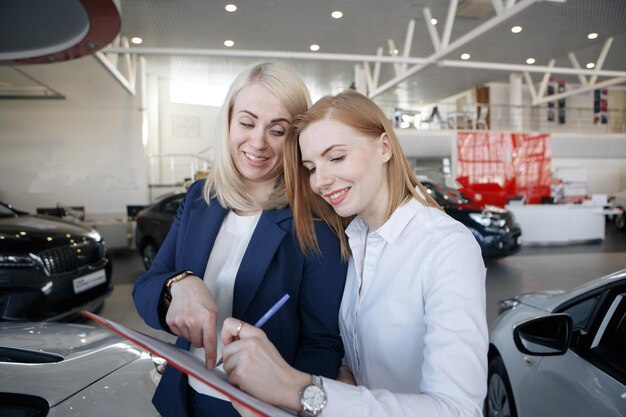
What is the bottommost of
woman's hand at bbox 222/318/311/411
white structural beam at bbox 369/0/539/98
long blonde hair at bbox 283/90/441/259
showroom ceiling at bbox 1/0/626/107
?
woman's hand at bbox 222/318/311/411

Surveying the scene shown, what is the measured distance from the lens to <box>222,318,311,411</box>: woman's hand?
649 mm

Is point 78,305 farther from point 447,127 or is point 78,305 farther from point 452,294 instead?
point 447,127

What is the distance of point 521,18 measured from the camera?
10984mm

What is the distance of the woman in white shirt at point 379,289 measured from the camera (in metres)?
0.69

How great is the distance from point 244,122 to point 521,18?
1225 cm

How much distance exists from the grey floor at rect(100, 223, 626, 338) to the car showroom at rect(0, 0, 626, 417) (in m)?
0.05

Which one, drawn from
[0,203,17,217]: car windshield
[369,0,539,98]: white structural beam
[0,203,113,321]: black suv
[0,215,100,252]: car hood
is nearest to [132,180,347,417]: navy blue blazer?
[0,203,113,321]: black suv

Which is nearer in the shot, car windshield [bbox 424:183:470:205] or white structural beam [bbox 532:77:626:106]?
car windshield [bbox 424:183:470:205]

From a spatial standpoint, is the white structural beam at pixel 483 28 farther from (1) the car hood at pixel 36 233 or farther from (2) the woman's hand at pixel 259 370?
(2) the woman's hand at pixel 259 370

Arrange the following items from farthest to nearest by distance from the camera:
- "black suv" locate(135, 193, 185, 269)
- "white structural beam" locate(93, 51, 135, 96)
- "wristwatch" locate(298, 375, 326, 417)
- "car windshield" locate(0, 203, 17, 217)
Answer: "white structural beam" locate(93, 51, 135, 96) → "black suv" locate(135, 193, 185, 269) → "car windshield" locate(0, 203, 17, 217) → "wristwatch" locate(298, 375, 326, 417)

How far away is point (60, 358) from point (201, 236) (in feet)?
2.26

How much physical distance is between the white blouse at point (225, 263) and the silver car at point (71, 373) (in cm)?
28

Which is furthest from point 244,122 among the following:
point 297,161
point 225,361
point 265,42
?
point 265,42

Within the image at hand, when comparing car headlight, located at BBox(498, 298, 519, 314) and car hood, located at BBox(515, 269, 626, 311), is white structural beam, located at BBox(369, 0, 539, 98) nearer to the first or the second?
car headlight, located at BBox(498, 298, 519, 314)
